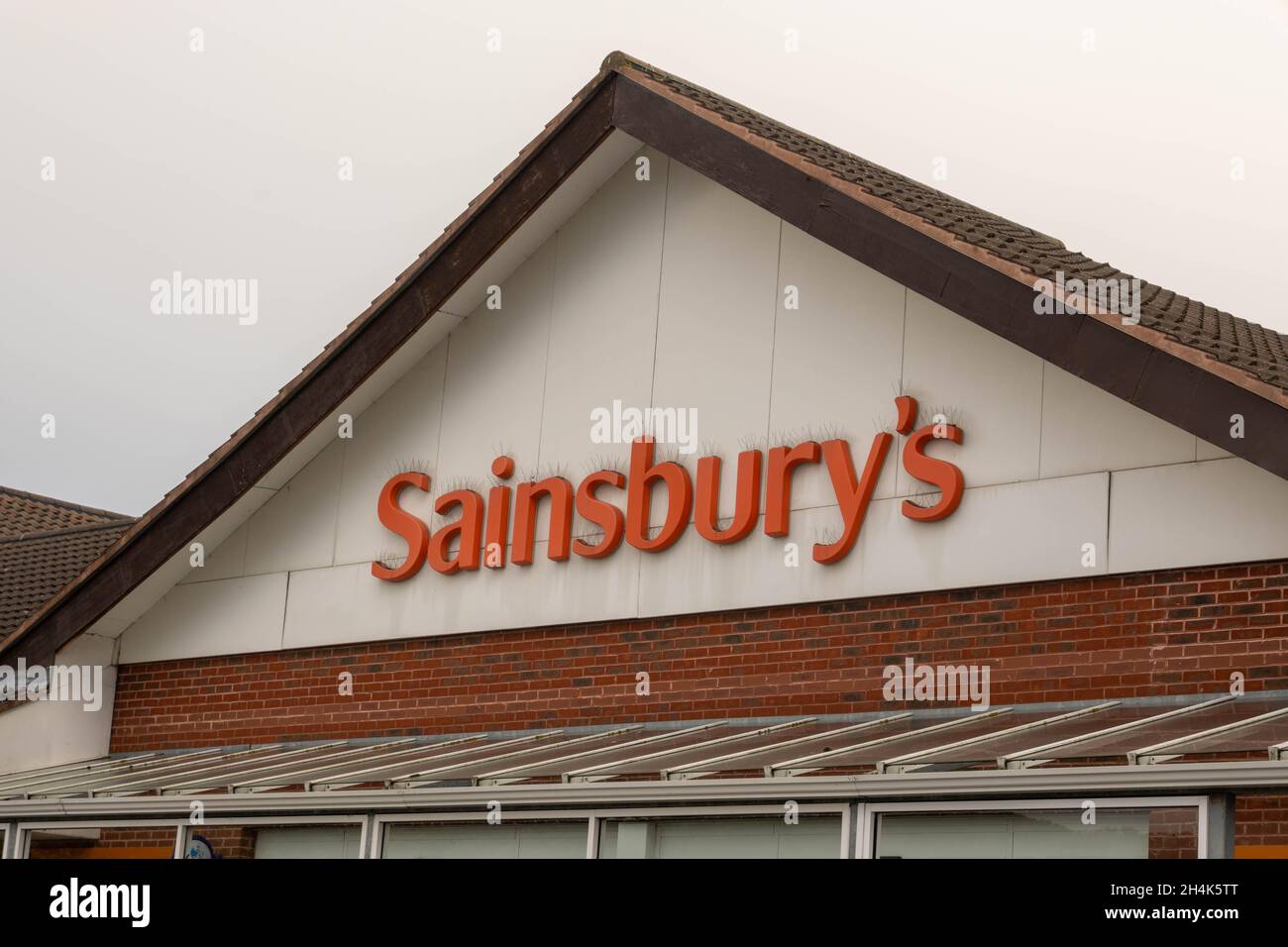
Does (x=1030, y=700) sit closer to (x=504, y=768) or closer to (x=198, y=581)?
(x=504, y=768)

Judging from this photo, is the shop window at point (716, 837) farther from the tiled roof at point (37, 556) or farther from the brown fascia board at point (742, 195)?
the tiled roof at point (37, 556)

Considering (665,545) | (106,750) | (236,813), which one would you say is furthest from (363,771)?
(106,750)

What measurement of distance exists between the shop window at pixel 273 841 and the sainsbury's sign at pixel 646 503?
232cm

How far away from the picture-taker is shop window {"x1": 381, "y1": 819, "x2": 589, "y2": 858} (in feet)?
38.0

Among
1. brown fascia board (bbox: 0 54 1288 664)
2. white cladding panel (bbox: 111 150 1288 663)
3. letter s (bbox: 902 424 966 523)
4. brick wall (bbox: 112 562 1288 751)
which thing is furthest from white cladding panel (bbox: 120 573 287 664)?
letter s (bbox: 902 424 966 523)

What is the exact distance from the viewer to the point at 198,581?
53.0 ft

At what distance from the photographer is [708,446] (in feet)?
43.2

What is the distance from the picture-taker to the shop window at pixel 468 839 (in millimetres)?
11594

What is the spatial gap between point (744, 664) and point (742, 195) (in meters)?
3.45

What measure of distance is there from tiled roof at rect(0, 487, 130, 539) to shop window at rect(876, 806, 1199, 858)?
17.0m

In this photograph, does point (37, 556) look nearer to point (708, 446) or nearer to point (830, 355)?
point (708, 446)

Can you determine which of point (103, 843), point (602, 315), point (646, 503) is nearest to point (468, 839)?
point (646, 503)
